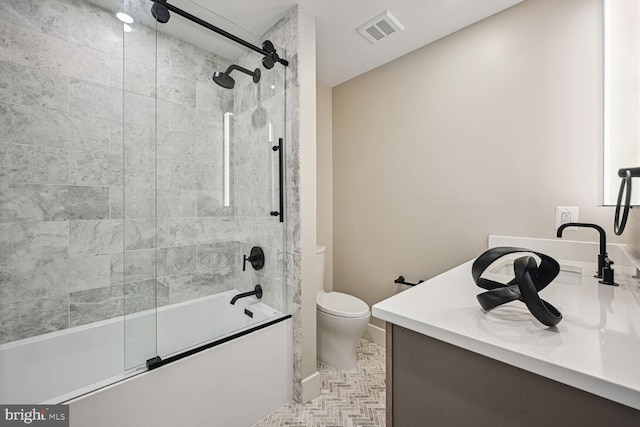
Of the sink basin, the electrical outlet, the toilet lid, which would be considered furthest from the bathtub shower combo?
the electrical outlet

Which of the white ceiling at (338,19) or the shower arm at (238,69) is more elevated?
the white ceiling at (338,19)

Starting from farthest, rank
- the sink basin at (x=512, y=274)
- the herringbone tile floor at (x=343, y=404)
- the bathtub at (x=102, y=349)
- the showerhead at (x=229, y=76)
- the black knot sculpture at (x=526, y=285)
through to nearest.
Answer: the showerhead at (x=229, y=76), the herringbone tile floor at (x=343, y=404), the bathtub at (x=102, y=349), the sink basin at (x=512, y=274), the black knot sculpture at (x=526, y=285)

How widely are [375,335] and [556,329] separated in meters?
1.90

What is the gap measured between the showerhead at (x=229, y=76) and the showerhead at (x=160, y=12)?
0.51m

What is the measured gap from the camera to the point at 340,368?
6.66ft

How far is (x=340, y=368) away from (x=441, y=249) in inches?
46.5

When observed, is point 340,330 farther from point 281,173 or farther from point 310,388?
point 281,173

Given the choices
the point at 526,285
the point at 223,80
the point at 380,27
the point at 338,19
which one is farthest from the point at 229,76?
the point at 526,285

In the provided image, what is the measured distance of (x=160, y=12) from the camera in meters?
1.45

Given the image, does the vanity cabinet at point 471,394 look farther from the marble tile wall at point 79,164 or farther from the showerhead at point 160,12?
the showerhead at point 160,12

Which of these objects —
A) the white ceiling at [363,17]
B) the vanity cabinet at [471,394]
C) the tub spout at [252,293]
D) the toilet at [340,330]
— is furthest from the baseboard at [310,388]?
the white ceiling at [363,17]

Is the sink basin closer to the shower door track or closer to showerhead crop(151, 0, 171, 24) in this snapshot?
the shower door track

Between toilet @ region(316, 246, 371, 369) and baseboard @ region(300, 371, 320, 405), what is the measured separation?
0.97 feet

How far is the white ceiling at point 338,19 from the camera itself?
5.36ft
